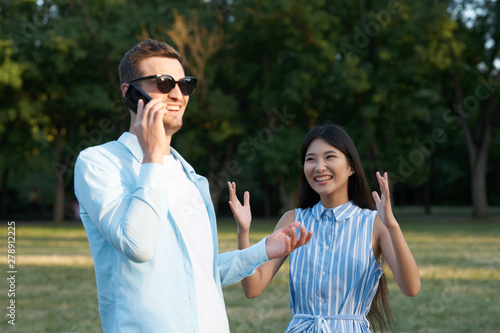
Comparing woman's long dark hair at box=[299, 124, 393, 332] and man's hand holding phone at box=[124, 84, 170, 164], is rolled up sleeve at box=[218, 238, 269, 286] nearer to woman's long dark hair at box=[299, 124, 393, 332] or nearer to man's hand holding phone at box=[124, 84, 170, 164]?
man's hand holding phone at box=[124, 84, 170, 164]

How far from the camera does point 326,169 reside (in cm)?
367

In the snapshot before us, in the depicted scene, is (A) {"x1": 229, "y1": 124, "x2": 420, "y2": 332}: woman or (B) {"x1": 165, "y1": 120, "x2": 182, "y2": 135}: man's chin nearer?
(B) {"x1": 165, "y1": 120, "x2": 182, "y2": 135}: man's chin

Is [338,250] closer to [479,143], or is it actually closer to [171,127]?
[171,127]

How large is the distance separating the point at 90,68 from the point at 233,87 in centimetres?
745

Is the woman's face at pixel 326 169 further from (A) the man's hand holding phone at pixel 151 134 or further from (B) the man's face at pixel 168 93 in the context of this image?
(A) the man's hand holding phone at pixel 151 134

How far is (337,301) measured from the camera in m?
3.48

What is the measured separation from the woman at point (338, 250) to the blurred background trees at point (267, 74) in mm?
24700

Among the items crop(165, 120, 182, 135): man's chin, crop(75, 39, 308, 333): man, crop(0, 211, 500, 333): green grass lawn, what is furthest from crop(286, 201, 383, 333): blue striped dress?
crop(0, 211, 500, 333): green grass lawn

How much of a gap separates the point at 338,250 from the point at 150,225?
1.46 meters

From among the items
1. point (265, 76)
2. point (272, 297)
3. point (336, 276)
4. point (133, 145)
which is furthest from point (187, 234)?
point (265, 76)

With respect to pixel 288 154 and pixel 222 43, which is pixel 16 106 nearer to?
pixel 222 43

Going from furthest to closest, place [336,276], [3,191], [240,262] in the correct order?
[3,191]
[336,276]
[240,262]

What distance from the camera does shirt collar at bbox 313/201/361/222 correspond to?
3.71 m

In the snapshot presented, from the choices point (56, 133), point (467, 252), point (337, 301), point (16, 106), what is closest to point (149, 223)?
point (337, 301)
